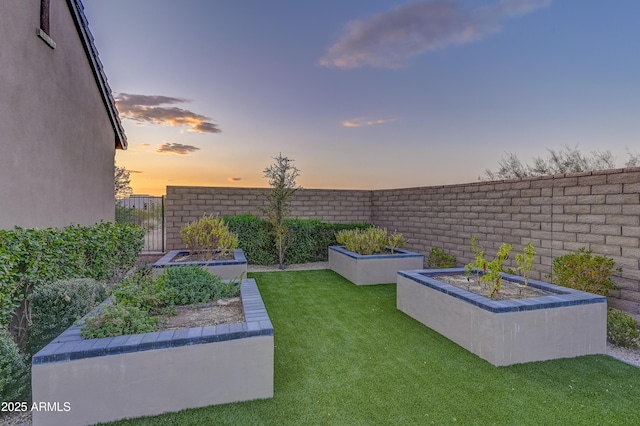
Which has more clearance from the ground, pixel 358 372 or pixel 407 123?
pixel 407 123

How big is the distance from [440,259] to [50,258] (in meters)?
7.34

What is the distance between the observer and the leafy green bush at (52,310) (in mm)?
3246

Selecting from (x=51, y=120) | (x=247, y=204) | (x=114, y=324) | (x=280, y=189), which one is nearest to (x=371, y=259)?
(x=280, y=189)

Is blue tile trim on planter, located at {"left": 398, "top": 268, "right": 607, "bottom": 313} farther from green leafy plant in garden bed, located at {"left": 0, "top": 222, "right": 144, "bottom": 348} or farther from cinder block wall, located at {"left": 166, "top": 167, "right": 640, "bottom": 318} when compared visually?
green leafy plant in garden bed, located at {"left": 0, "top": 222, "right": 144, "bottom": 348}

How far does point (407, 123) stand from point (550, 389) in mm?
7446

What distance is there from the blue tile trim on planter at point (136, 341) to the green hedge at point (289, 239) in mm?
6271

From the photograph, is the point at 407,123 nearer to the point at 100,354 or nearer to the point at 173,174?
the point at 173,174

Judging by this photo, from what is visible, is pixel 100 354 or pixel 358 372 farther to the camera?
pixel 358 372

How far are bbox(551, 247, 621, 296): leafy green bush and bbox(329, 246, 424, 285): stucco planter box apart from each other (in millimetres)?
3091

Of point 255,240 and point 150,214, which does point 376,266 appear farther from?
point 150,214

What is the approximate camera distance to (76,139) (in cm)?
586

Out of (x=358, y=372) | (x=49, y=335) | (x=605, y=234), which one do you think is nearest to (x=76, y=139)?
(x=49, y=335)

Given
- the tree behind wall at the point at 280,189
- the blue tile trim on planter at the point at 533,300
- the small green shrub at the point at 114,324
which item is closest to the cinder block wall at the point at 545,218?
the blue tile trim on planter at the point at 533,300

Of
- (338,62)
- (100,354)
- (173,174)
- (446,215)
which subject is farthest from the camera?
(173,174)
